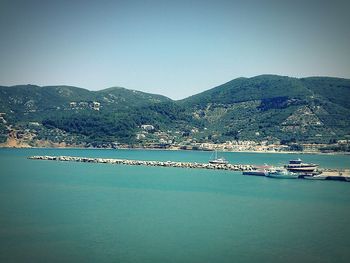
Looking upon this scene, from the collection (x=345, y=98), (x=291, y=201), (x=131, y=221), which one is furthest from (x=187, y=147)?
(x=131, y=221)

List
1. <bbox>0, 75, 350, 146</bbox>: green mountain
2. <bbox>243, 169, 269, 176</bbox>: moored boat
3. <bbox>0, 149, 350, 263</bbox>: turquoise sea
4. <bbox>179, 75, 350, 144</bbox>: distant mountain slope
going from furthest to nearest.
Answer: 1. <bbox>0, 75, 350, 146</bbox>: green mountain
2. <bbox>179, 75, 350, 144</bbox>: distant mountain slope
3. <bbox>243, 169, 269, 176</bbox>: moored boat
4. <bbox>0, 149, 350, 263</bbox>: turquoise sea

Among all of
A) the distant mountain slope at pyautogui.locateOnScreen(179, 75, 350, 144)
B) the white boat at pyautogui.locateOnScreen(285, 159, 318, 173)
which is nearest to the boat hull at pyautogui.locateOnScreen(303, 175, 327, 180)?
the white boat at pyautogui.locateOnScreen(285, 159, 318, 173)

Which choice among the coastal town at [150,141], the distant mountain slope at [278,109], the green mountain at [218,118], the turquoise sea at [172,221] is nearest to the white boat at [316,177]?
the turquoise sea at [172,221]

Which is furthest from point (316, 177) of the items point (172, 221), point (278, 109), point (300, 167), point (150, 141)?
point (278, 109)

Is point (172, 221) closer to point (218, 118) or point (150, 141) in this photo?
point (150, 141)

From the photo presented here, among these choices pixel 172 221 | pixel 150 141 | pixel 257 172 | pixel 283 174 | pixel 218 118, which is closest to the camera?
pixel 172 221

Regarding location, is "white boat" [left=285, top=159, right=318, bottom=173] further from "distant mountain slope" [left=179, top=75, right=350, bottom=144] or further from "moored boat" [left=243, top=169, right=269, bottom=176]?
"distant mountain slope" [left=179, top=75, right=350, bottom=144]
